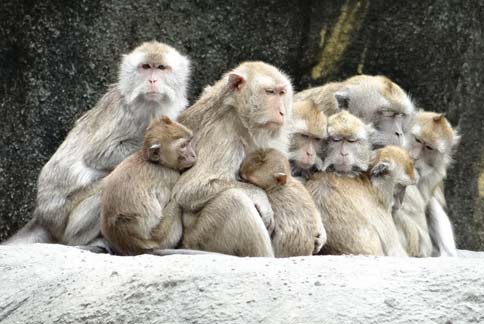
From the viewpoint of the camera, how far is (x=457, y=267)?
820 centimetres

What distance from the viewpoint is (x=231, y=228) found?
9586 mm

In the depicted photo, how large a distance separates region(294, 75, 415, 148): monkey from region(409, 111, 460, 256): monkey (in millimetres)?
153

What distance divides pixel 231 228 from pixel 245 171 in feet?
1.89

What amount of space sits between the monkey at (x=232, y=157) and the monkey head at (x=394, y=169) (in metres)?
0.92

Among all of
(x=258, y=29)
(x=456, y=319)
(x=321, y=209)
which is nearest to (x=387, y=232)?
(x=321, y=209)

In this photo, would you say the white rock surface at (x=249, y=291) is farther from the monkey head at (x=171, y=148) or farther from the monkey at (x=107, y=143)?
the monkey at (x=107, y=143)

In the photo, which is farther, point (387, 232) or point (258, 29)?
point (258, 29)

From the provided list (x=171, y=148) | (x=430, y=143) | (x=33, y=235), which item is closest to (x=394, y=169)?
(x=430, y=143)

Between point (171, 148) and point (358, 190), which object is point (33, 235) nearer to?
point (171, 148)

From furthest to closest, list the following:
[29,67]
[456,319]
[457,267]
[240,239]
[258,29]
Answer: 1. [258,29]
2. [29,67]
3. [240,239]
4. [457,267]
5. [456,319]

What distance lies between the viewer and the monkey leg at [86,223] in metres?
10.8

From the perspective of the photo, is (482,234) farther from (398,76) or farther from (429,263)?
(429,263)

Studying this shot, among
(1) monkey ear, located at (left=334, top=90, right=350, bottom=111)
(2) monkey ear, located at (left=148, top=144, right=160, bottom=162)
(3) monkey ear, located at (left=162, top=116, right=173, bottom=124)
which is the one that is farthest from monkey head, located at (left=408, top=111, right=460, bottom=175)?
(2) monkey ear, located at (left=148, top=144, right=160, bottom=162)

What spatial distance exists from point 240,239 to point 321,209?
1120 millimetres
